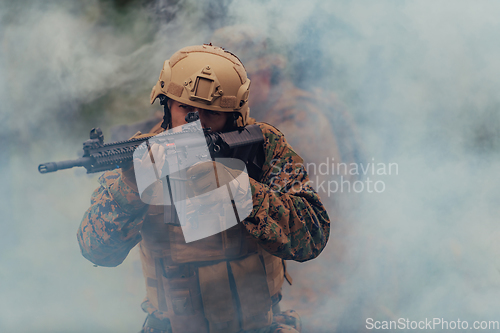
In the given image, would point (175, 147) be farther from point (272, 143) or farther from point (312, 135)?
point (312, 135)

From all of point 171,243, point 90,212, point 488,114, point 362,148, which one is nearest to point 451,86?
point 488,114

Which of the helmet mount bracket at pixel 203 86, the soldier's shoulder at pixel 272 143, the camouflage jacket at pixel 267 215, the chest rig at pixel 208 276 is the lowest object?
the chest rig at pixel 208 276

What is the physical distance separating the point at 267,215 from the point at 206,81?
0.66 m

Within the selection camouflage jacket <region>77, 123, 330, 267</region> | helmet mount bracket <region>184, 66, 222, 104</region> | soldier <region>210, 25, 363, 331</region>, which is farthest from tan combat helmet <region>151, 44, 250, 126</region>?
soldier <region>210, 25, 363, 331</region>

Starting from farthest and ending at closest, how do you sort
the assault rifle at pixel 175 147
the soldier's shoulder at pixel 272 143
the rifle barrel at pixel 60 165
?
1. the soldier's shoulder at pixel 272 143
2. the assault rifle at pixel 175 147
3. the rifle barrel at pixel 60 165

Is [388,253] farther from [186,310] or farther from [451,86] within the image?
[186,310]

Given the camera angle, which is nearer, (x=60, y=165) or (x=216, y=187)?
(x=60, y=165)

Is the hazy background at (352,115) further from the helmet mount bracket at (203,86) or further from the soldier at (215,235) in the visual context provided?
the helmet mount bracket at (203,86)

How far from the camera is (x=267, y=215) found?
2.07 meters

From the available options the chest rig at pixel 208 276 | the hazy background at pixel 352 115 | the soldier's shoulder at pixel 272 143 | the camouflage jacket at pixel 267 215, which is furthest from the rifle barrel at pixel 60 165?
the hazy background at pixel 352 115

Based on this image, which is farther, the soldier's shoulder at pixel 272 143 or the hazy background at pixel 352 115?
the hazy background at pixel 352 115

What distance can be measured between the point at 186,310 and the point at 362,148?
1.85 meters

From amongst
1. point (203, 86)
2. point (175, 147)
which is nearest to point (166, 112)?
point (203, 86)

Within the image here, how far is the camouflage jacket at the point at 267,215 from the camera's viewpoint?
2037mm
